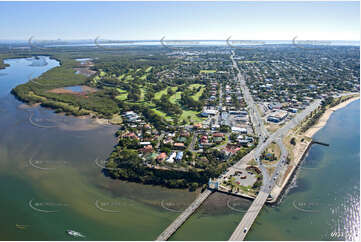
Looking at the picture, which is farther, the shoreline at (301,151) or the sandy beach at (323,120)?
the sandy beach at (323,120)

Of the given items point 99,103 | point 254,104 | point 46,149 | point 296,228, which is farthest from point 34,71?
point 296,228

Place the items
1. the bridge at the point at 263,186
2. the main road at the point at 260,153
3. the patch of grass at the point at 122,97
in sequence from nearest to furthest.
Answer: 1. the bridge at the point at 263,186
2. the main road at the point at 260,153
3. the patch of grass at the point at 122,97

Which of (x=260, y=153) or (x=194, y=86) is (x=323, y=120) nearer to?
(x=260, y=153)

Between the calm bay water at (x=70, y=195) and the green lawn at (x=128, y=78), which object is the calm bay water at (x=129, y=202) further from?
the green lawn at (x=128, y=78)

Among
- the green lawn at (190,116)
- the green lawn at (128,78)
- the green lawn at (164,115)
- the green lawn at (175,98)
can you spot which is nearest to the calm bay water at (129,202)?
the green lawn at (164,115)

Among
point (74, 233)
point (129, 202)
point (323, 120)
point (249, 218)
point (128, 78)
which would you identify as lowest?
point (74, 233)

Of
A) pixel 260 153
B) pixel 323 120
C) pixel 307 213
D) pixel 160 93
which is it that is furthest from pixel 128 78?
pixel 307 213

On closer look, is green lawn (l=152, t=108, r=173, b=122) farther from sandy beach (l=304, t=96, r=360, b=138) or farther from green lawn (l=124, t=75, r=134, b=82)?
green lawn (l=124, t=75, r=134, b=82)
